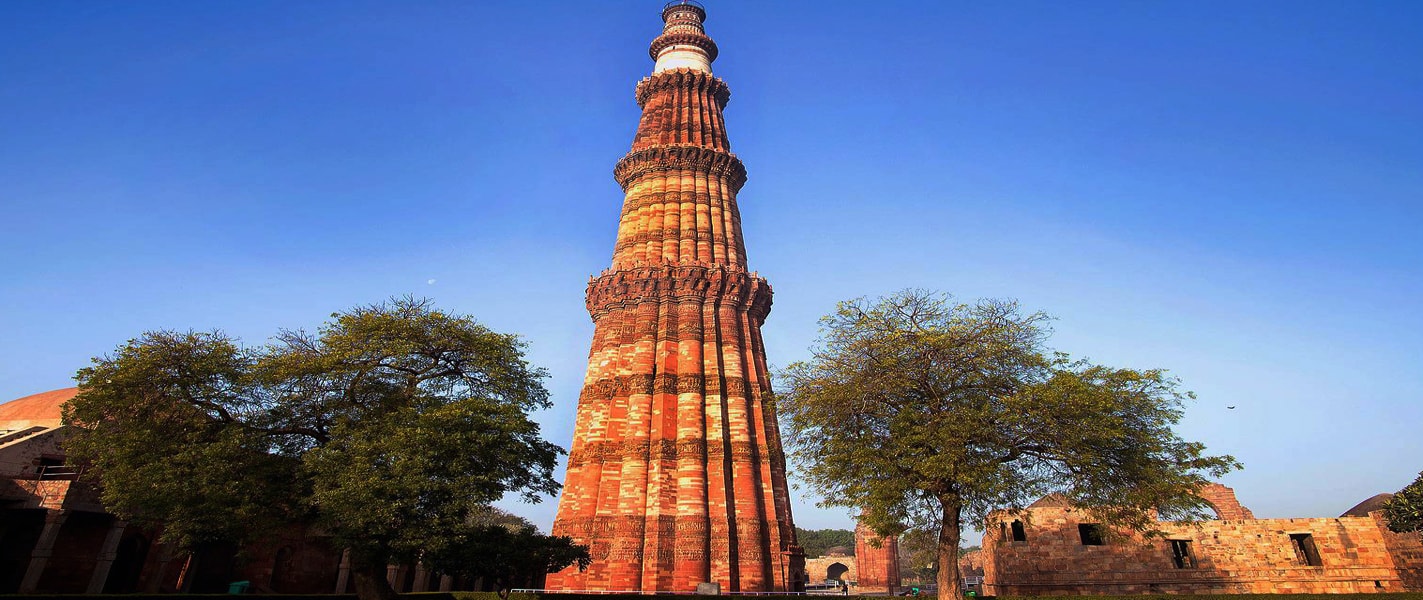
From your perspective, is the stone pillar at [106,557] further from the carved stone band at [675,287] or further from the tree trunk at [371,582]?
the carved stone band at [675,287]

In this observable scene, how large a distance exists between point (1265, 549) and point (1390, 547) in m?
4.84

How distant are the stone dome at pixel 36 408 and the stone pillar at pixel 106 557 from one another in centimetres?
1194

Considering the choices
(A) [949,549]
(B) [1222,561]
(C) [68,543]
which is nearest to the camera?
(A) [949,549]

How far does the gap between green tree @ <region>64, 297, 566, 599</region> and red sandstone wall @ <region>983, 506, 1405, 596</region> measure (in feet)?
78.4

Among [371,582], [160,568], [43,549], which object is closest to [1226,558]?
[371,582]

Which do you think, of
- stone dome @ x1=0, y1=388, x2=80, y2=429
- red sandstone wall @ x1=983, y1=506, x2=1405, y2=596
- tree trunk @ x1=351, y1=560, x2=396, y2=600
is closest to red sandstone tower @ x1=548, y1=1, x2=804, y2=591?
tree trunk @ x1=351, y1=560, x2=396, y2=600

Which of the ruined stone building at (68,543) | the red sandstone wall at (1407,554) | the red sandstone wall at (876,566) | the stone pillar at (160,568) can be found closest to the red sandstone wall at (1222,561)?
the red sandstone wall at (1407,554)

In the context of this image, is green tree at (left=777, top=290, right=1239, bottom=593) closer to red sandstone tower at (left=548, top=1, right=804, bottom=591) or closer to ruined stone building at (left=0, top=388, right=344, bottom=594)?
red sandstone tower at (left=548, top=1, right=804, bottom=591)

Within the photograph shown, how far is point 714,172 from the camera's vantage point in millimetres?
34500

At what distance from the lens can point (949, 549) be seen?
62.7ft

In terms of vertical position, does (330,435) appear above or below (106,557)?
above

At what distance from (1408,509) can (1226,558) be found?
659 cm

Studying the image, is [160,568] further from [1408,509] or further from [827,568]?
[827,568]

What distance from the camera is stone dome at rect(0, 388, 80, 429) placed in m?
31.1
